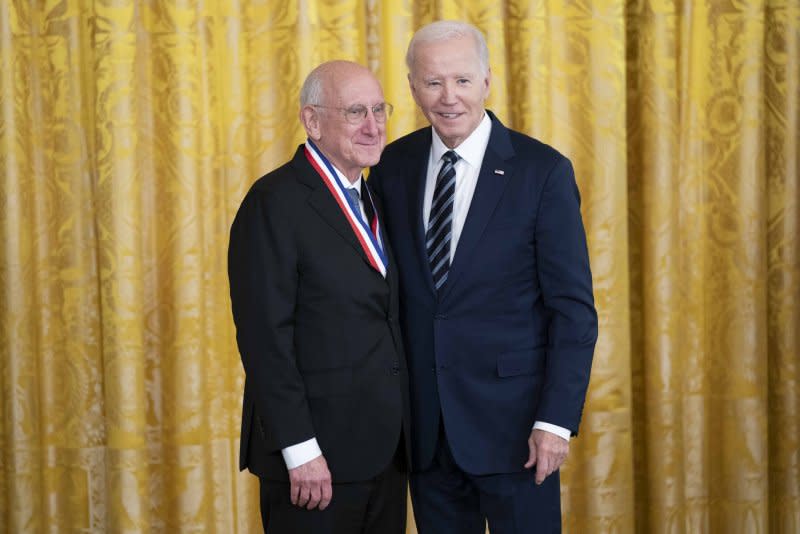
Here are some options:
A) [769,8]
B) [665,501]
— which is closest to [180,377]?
[665,501]

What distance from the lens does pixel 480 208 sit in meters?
2.25

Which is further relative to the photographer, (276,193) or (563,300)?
(563,300)

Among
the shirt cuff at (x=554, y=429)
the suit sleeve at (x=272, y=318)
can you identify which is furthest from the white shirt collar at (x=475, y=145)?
the shirt cuff at (x=554, y=429)

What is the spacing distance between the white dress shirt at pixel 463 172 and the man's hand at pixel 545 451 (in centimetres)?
46

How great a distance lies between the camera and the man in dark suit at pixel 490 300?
2236 mm

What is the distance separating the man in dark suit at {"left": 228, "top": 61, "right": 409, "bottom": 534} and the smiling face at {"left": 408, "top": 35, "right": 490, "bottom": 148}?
5.6 inches

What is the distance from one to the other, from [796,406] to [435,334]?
74.5 inches

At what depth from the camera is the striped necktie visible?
228 centimetres

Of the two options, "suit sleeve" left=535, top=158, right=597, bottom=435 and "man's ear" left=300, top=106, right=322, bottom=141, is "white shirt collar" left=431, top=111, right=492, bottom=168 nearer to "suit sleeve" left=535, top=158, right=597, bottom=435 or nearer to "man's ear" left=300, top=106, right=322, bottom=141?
"suit sleeve" left=535, top=158, right=597, bottom=435

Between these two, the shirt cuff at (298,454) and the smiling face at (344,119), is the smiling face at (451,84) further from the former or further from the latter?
the shirt cuff at (298,454)

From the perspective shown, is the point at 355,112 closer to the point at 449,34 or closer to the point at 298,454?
Answer: the point at 449,34

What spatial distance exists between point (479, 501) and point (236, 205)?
1517mm

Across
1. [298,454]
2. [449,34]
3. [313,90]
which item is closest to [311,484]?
[298,454]

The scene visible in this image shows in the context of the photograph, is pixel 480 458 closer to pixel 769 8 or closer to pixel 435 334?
pixel 435 334
